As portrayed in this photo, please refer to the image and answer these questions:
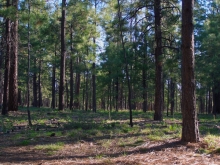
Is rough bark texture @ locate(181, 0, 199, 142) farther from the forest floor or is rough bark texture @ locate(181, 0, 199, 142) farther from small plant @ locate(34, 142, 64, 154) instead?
small plant @ locate(34, 142, 64, 154)

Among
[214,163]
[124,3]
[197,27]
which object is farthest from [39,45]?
[214,163]

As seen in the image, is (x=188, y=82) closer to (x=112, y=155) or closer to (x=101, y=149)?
(x=112, y=155)

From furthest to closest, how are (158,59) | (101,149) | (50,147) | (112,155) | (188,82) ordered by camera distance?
(158,59) < (50,147) < (101,149) < (188,82) < (112,155)

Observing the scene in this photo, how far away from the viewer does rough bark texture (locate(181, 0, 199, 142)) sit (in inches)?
270

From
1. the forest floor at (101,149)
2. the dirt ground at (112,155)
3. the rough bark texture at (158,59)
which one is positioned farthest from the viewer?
the rough bark texture at (158,59)

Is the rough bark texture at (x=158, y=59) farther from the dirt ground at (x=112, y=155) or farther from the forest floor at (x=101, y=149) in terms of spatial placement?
the dirt ground at (x=112, y=155)

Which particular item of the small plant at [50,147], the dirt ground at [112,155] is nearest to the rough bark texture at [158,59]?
the dirt ground at [112,155]

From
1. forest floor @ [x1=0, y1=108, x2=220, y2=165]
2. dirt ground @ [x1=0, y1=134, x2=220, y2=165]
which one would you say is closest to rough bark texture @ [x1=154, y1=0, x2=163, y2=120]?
forest floor @ [x1=0, y1=108, x2=220, y2=165]

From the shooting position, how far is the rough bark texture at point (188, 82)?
6.86 m

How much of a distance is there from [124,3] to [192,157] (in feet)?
26.7

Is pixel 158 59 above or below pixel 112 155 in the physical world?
above

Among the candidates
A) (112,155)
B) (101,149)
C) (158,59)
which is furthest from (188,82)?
(158,59)

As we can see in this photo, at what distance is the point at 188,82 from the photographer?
6.86 metres

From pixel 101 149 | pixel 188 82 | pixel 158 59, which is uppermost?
pixel 158 59
